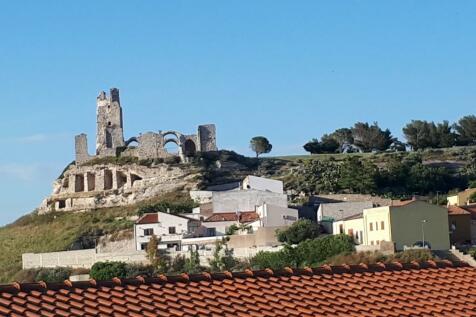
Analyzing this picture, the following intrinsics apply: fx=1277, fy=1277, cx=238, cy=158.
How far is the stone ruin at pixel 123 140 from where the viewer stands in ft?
351

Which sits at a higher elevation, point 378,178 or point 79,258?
point 378,178

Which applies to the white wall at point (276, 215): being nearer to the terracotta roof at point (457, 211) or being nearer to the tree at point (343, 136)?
the terracotta roof at point (457, 211)

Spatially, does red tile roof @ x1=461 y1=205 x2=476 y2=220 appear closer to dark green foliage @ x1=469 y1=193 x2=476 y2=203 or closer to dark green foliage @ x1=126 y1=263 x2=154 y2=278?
dark green foliage @ x1=469 y1=193 x2=476 y2=203

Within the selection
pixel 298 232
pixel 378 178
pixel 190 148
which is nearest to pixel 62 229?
pixel 190 148

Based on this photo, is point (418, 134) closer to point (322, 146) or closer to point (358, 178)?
point (322, 146)

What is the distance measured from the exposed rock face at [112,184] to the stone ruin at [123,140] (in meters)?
2.27

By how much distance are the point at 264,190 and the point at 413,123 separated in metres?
35.9

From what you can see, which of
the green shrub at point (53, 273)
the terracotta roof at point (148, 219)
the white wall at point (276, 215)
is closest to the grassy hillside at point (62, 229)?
the terracotta roof at point (148, 219)

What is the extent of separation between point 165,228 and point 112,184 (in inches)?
844

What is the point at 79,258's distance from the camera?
79.0 metres

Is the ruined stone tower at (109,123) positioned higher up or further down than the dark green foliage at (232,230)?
higher up

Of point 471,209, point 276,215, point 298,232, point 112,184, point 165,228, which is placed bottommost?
point 298,232

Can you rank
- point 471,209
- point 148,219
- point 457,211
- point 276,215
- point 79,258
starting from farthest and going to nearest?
point 148,219 → point 276,215 → point 471,209 → point 79,258 → point 457,211

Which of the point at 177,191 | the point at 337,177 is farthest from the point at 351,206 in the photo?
the point at 177,191
